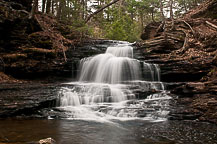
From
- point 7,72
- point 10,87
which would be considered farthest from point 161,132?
point 7,72

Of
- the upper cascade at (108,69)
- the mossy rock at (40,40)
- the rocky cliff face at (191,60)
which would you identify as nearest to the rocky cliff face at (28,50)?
the mossy rock at (40,40)

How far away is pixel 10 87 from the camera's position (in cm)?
945

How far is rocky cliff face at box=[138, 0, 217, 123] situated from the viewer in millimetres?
7641

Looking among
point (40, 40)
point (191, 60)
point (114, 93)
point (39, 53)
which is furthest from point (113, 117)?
point (40, 40)

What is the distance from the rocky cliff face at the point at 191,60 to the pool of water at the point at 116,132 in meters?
1.08

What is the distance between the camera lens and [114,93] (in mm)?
9914

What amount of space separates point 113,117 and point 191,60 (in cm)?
708

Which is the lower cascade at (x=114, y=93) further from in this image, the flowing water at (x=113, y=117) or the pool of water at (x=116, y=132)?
the pool of water at (x=116, y=132)

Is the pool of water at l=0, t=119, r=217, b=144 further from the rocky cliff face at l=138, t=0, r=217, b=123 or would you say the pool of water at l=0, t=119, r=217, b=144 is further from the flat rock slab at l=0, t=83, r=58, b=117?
the flat rock slab at l=0, t=83, r=58, b=117

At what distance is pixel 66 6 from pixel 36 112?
45.2 ft

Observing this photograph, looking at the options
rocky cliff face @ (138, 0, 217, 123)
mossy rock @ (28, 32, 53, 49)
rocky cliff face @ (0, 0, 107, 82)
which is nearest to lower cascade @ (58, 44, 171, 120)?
rocky cliff face @ (138, 0, 217, 123)

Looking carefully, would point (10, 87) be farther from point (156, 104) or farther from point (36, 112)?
point (156, 104)

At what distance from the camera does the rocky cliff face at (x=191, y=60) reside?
25.1 feet

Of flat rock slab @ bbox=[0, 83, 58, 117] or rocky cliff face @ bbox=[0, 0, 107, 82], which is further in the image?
rocky cliff face @ bbox=[0, 0, 107, 82]
